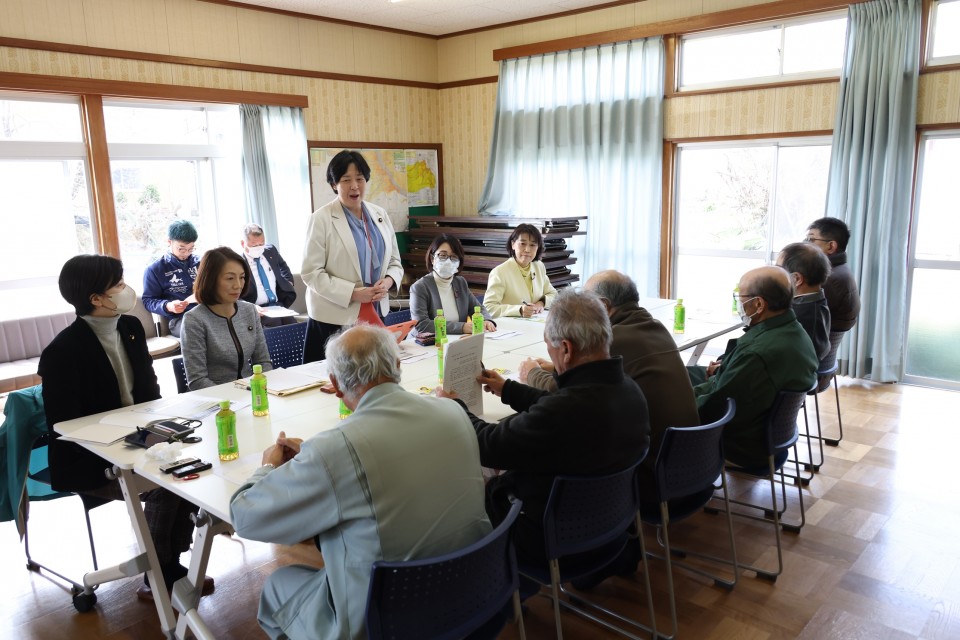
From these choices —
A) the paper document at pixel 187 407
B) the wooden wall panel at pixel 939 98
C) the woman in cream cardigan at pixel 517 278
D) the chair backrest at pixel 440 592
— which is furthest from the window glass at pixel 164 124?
the wooden wall panel at pixel 939 98

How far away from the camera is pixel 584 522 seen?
85.4 inches

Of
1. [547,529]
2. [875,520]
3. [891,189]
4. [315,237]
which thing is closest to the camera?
[547,529]

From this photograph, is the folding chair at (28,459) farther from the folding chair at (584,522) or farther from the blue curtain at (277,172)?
the blue curtain at (277,172)

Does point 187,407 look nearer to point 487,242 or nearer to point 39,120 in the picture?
point 39,120

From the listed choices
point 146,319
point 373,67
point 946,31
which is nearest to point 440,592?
point 146,319

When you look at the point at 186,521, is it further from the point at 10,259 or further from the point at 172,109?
the point at 172,109

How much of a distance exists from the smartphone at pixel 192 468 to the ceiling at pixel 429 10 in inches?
210

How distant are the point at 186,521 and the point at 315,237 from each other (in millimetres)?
1655

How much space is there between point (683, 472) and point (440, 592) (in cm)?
119

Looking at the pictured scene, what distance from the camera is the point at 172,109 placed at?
6.27 metres

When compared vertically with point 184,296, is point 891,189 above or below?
above

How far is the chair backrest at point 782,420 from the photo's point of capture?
2.88m

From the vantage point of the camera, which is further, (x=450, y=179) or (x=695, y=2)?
(x=450, y=179)

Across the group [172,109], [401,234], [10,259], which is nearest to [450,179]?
[401,234]
